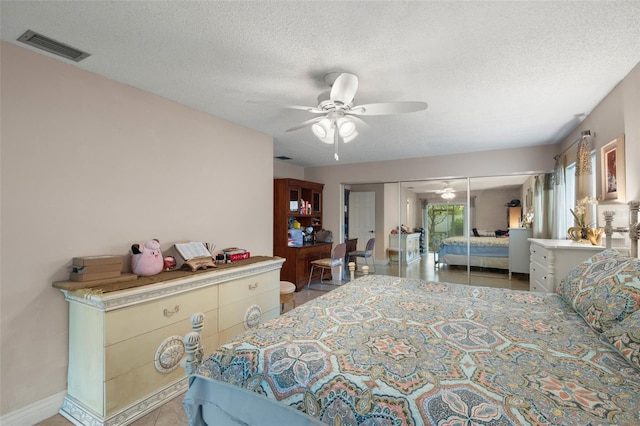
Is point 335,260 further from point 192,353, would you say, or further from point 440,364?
point 440,364

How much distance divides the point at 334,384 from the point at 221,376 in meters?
0.56

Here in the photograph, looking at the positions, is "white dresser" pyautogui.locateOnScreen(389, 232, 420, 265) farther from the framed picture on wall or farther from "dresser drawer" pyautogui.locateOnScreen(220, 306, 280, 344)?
"dresser drawer" pyautogui.locateOnScreen(220, 306, 280, 344)

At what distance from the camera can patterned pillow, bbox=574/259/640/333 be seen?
1.31 m

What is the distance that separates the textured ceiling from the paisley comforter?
1680 millimetres

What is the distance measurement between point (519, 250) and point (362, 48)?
4.48m

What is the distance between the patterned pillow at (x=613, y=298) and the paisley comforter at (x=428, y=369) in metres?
0.08

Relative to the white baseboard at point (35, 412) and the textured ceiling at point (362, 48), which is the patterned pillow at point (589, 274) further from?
the white baseboard at point (35, 412)

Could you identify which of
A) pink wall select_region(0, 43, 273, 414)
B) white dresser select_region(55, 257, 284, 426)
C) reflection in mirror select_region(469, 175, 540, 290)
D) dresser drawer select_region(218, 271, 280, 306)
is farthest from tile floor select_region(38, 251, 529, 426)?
pink wall select_region(0, 43, 273, 414)

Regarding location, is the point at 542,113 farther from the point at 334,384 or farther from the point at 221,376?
the point at 221,376

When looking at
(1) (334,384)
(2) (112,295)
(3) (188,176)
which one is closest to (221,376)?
(1) (334,384)

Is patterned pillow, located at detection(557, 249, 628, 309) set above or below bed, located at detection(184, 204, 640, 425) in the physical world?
above

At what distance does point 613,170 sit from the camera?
7.97ft

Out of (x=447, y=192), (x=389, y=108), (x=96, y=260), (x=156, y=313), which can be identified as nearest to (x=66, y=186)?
(x=96, y=260)

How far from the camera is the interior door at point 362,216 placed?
19.1 feet
